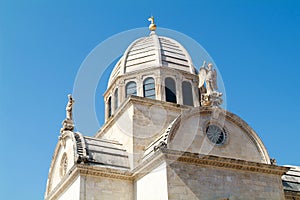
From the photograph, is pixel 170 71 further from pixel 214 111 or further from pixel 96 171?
pixel 96 171

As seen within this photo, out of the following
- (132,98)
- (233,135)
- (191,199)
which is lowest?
(191,199)

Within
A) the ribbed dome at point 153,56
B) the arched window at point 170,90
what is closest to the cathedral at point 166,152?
the arched window at point 170,90

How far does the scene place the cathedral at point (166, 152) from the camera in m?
18.2

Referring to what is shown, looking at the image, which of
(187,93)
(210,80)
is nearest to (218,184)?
(210,80)

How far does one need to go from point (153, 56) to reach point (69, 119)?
6936mm

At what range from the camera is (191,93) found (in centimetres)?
2561

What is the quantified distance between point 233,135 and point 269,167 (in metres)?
2.33

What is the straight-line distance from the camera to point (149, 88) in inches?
985

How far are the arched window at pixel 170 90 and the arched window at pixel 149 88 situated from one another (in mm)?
851

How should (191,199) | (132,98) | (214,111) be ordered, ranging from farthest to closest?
1. (132,98)
2. (214,111)
3. (191,199)

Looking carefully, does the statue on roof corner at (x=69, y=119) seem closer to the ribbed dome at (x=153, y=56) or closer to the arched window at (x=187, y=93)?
the ribbed dome at (x=153, y=56)

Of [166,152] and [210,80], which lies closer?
[166,152]

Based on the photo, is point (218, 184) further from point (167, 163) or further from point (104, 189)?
point (104, 189)

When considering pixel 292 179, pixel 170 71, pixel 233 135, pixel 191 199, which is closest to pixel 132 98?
pixel 170 71
